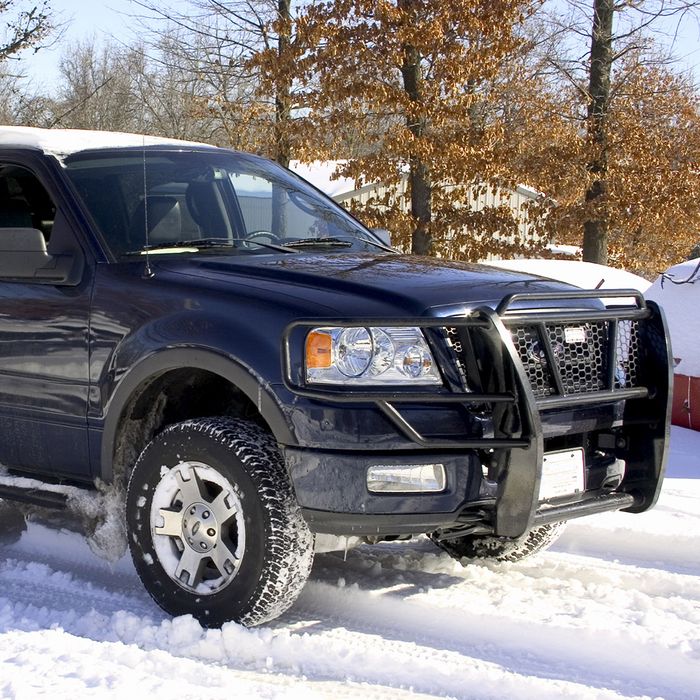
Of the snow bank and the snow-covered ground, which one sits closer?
the snow-covered ground

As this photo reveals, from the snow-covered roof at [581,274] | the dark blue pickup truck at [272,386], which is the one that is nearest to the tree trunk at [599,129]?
the snow-covered roof at [581,274]

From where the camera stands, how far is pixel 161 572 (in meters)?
4.01

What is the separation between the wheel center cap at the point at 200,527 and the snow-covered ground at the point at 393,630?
0.96ft

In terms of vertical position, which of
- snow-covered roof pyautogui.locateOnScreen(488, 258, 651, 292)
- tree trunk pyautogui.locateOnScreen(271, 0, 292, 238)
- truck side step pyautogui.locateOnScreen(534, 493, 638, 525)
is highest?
tree trunk pyautogui.locateOnScreen(271, 0, 292, 238)

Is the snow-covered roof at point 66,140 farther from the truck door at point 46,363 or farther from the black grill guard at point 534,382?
the black grill guard at point 534,382

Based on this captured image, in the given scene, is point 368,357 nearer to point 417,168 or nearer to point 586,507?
point 586,507

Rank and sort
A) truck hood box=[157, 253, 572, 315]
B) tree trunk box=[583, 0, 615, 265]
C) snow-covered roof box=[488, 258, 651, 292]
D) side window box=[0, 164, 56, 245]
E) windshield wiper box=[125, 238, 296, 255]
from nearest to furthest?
truck hood box=[157, 253, 572, 315] → windshield wiper box=[125, 238, 296, 255] → side window box=[0, 164, 56, 245] → snow-covered roof box=[488, 258, 651, 292] → tree trunk box=[583, 0, 615, 265]

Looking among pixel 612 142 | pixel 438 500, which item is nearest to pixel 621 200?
pixel 612 142

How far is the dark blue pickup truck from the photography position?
3.59 m

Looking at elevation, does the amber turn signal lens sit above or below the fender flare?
above

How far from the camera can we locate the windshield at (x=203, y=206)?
179 inches

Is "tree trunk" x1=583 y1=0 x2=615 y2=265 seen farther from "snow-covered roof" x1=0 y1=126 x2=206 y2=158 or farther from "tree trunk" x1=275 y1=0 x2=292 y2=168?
"snow-covered roof" x1=0 y1=126 x2=206 y2=158

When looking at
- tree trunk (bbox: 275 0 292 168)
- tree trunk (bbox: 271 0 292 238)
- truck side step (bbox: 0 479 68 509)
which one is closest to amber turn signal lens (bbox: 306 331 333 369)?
truck side step (bbox: 0 479 68 509)

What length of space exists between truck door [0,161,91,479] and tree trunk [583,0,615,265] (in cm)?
1427
